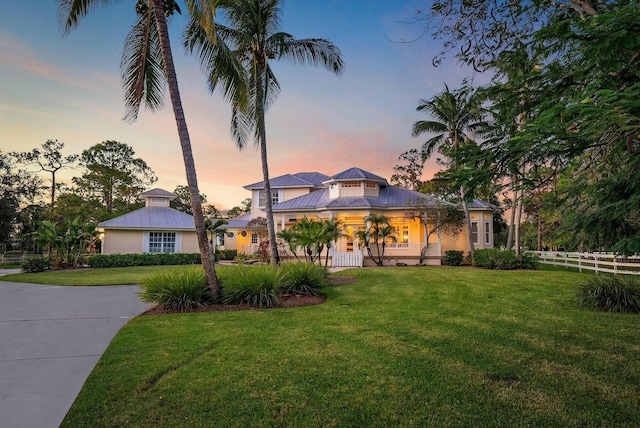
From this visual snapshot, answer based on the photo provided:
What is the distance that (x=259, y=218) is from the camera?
91.5 ft

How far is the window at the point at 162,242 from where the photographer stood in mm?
27141

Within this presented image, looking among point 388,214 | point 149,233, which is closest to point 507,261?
point 388,214

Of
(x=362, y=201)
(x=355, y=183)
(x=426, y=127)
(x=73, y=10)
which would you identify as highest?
(x=426, y=127)

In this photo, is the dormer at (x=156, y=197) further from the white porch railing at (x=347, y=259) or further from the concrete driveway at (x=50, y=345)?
the concrete driveway at (x=50, y=345)

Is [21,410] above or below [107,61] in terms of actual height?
below

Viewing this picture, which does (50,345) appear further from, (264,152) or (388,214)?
(388,214)

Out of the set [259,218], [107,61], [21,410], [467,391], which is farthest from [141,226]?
[467,391]

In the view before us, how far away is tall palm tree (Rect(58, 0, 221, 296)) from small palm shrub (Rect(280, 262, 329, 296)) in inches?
84.1

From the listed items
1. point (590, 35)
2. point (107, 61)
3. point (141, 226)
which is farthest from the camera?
point (141, 226)

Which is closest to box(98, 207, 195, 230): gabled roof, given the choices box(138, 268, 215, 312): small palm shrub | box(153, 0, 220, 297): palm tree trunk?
box(138, 268, 215, 312): small palm shrub

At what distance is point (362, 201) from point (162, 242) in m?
16.7

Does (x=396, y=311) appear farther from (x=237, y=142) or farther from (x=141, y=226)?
(x=141, y=226)

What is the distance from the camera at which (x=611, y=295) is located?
26.4ft

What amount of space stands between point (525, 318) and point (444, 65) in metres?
5.37
